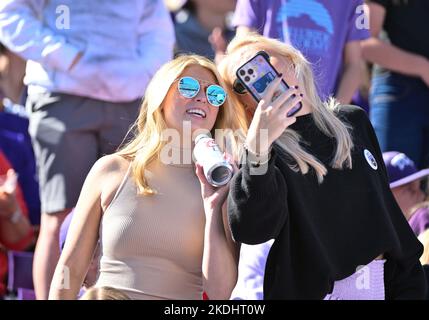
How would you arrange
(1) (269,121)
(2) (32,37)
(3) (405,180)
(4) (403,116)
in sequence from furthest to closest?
1. (4) (403,116)
2. (3) (405,180)
3. (2) (32,37)
4. (1) (269,121)

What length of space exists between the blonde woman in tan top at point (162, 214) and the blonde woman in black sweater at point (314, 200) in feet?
0.55

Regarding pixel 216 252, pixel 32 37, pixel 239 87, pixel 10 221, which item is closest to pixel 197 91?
pixel 239 87

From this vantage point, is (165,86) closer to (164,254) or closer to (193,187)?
(193,187)

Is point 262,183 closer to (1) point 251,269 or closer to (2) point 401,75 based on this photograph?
(1) point 251,269

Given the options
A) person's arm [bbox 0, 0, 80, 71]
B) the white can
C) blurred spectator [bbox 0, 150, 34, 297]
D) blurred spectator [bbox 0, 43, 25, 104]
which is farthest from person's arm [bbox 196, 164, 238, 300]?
blurred spectator [bbox 0, 43, 25, 104]

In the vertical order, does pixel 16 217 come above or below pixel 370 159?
below

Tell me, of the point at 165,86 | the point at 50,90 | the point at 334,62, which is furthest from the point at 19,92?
the point at 165,86

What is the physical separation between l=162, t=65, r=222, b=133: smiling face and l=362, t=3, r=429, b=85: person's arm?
211 centimetres

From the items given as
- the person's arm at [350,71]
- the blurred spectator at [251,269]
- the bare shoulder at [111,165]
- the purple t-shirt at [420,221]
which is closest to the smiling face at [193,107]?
the bare shoulder at [111,165]

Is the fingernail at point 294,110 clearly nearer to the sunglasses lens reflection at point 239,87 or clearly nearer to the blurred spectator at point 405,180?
the sunglasses lens reflection at point 239,87

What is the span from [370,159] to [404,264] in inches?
15.7

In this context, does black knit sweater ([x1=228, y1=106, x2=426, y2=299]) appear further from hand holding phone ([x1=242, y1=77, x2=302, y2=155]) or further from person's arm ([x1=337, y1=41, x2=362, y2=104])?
person's arm ([x1=337, y1=41, x2=362, y2=104])

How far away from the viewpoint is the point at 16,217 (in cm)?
522

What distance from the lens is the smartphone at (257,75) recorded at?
11.3ft
